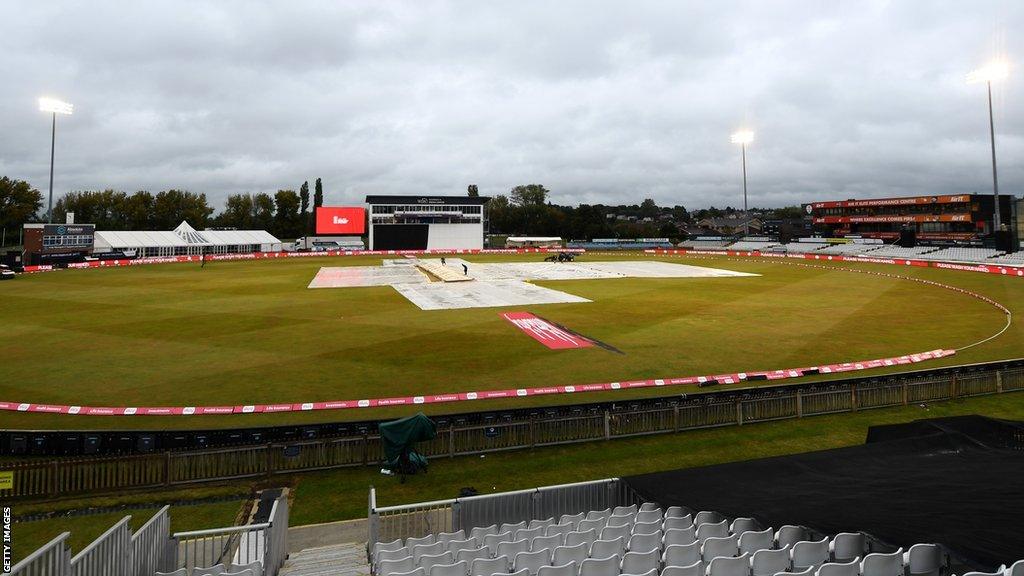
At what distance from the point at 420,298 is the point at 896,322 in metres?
32.6

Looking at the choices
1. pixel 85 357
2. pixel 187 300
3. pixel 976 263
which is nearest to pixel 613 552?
pixel 85 357

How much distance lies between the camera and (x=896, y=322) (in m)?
34.1

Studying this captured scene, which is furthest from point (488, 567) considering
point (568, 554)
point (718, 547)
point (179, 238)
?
point (179, 238)

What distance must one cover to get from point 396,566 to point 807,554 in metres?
5.81

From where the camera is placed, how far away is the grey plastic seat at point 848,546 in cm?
794

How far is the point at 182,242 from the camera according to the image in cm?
10356

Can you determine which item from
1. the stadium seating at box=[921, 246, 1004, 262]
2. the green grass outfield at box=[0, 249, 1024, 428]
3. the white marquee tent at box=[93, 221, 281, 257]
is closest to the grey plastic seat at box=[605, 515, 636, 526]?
the green grass outfield at box=[0, 249, 1024, 428]

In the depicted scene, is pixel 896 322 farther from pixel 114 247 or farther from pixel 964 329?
pixel 114 247

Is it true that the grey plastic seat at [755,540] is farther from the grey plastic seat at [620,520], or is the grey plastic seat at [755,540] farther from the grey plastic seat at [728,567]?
the grey plastic seat at [620,520]

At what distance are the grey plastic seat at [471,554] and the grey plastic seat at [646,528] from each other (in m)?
2.43

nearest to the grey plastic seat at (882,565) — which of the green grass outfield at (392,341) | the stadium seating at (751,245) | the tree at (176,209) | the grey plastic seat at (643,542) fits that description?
the grey plastic seat at (643,542)

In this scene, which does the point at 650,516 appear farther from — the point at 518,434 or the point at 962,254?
the point at 962,254

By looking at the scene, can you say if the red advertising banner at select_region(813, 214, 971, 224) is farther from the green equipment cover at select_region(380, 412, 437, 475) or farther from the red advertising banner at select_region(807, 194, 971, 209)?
the green equipment cover at select_region(380, 412, 437, 475)

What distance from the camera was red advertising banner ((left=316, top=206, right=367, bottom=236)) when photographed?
133m
